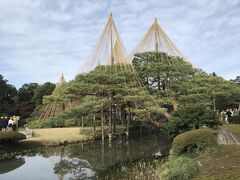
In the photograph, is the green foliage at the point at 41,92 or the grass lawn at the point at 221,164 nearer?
the grass lawn at the point at 221,164

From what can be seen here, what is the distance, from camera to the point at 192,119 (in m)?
18.9

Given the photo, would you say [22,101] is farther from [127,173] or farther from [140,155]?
[127,173]

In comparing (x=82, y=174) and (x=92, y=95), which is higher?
(x=92, y=95)

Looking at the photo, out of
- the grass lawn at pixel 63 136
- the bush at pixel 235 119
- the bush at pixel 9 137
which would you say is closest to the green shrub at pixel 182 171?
the bush at pixel 9 137

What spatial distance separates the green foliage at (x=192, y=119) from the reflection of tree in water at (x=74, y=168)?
6.05 m

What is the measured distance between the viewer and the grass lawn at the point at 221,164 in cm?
897

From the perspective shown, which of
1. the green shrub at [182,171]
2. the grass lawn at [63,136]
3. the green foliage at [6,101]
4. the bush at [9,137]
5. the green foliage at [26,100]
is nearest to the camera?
the green shrub at [182,171]

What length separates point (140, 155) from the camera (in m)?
18.1

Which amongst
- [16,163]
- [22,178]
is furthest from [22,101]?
[22,178]

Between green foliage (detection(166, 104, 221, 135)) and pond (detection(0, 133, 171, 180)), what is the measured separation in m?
1.85

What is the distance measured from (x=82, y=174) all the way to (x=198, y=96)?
16.6 metres

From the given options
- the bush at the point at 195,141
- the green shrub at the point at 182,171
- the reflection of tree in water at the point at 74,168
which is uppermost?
the bush at the point at 195,141

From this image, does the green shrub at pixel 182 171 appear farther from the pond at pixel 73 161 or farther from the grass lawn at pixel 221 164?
the pond at pixel 73 161

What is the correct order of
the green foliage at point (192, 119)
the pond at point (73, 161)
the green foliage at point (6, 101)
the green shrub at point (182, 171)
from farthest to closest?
the green foliage at point (6, 101)
the green foliage at point (192, 119)
the pond at point (73, 161)
the green shrub at point (182, 171)
